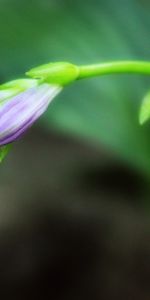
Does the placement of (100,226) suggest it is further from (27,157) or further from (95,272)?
(27,157)

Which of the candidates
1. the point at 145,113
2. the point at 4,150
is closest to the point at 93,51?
the point at 145,113

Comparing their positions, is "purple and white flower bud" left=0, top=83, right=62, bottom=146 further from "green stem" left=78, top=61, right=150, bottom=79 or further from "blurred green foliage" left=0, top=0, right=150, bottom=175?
"blurred green foliage" left=0, top=0, right=150, bottom=175

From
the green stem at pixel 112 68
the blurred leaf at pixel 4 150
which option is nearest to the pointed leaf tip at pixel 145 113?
the green stem at pixel 112 68

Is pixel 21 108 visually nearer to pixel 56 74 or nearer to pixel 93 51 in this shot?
pixel 56 74

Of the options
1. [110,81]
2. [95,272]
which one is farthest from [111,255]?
[110,81]

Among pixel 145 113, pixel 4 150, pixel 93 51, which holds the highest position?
pixel 93 51

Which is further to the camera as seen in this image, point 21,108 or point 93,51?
point 93,51

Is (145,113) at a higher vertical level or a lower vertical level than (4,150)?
higher
